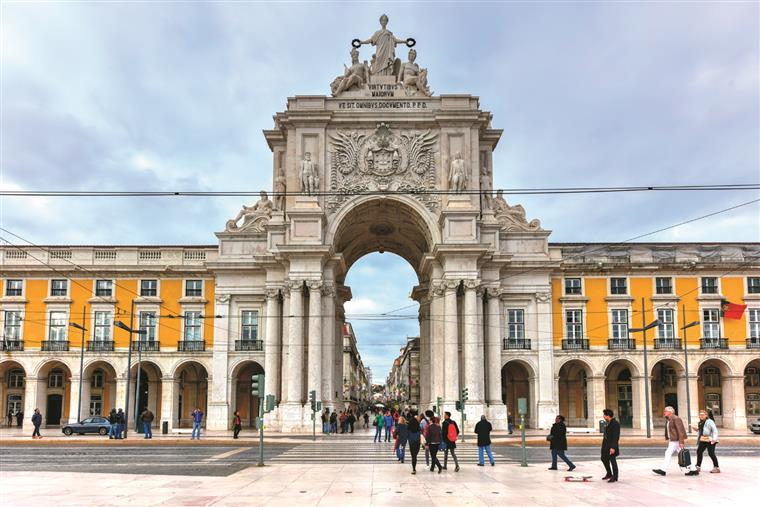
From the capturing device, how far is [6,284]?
195 ft

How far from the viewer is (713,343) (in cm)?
5709

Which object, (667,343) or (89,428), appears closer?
(89,428)

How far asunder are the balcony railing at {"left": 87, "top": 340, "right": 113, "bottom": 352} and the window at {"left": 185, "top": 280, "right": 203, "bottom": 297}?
6.72 meters

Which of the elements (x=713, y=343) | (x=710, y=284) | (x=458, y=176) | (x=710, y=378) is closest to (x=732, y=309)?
(x=713, y=343)

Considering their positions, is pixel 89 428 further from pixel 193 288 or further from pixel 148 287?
pixel 193 288

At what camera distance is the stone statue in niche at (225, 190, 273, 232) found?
191 feet

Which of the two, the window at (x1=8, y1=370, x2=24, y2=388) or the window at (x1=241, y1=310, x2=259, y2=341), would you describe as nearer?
the window at (x1=241, y1=310, x2=259, y2=341)

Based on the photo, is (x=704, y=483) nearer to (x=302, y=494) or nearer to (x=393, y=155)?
(x=302, y=494)

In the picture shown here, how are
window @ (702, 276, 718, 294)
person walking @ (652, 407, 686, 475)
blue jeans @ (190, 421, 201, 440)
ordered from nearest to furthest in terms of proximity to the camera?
person walking @ (652, 407, 686, 475), blue jeans @ (190, 421, 201, 440), window @ (702, 276, 718, 294)

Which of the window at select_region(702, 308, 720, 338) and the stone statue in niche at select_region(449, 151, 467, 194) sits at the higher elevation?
the stone statue in niche at select_region(449, 151, 467, 194)

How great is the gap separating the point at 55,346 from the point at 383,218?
26.4 metres

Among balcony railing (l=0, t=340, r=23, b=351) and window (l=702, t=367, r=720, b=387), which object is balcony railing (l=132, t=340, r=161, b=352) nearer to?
balcony railing (l=0, t=340, r=23, b=351)

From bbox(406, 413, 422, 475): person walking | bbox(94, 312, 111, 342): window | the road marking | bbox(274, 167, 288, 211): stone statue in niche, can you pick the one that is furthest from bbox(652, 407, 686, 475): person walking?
bbox(94, 312, 111, 342): window

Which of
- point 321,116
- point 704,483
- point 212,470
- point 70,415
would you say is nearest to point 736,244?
point 321,116
